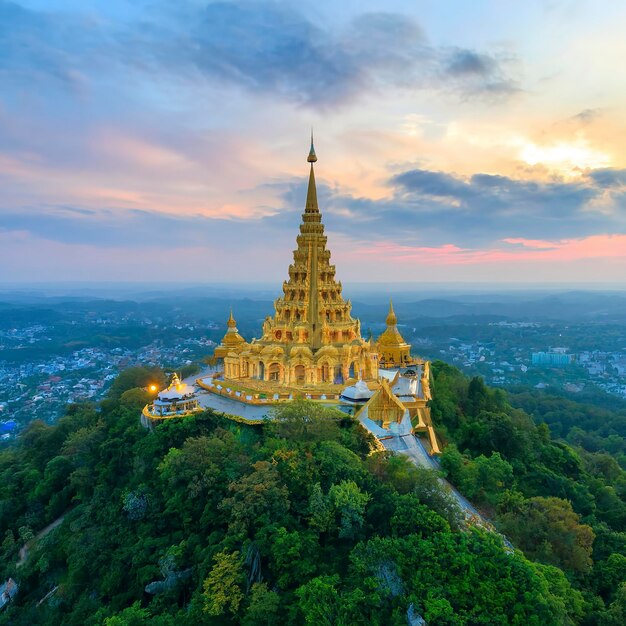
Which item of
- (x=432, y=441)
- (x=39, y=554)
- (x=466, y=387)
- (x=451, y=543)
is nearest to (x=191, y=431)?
(x=39, y=554)

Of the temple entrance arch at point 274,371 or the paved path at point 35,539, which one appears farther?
the temple entrance arch at point 274,371

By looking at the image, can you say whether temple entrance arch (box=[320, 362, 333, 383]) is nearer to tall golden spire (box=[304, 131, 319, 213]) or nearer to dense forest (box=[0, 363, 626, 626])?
dense forest (box=[0, 363, 626, 626])

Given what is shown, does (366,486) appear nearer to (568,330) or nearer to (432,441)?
(432,441)

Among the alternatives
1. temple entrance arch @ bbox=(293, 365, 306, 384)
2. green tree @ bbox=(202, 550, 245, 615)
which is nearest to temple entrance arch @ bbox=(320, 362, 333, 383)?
temple entrance arch @ bbox=(293, 365, 306, 384)

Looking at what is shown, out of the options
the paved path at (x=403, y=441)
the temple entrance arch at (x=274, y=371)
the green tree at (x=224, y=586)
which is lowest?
the green tree at (x=224, y=586)

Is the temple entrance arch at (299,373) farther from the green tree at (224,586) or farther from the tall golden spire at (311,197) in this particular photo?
the green tree at (224,586)

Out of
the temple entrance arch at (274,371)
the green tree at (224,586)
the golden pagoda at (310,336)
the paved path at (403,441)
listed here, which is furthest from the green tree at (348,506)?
the temple entrance arch at (274,371)

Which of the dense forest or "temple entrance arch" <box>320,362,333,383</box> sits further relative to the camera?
"temple entrance arch" <box>320,362,333,383</box>
